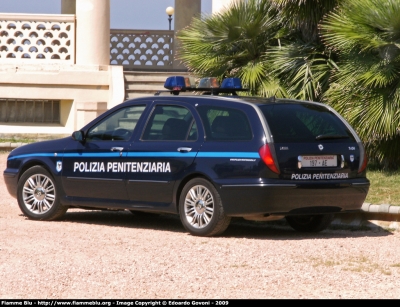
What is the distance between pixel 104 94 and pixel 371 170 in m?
9.72

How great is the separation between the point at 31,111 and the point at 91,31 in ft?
8.66

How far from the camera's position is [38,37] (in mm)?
23344

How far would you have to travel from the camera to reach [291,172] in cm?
972

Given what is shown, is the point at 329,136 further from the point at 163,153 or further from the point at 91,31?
the point at 91,31

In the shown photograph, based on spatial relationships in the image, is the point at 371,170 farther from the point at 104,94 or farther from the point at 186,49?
the point at 104,94

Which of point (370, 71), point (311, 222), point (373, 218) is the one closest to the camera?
point (311, 222)

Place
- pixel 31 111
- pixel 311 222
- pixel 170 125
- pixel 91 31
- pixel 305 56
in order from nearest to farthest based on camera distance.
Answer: pixel 170 125 < pixel 311 222 < pixel 305 56 < pixel 91 31 < pixel 31 111

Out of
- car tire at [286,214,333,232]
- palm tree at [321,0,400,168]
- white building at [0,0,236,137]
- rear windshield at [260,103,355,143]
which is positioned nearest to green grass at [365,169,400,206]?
palm tree at [321,0,400,168]

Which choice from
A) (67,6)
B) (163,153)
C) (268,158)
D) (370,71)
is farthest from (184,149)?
(67,6)

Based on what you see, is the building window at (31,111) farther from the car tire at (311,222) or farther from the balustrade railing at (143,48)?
the car tire at (311,222)

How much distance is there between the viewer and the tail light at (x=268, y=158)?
9.61 m

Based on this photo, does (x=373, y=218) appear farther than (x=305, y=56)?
No

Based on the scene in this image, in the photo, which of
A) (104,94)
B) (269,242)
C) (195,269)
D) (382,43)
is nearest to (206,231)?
(269,242)

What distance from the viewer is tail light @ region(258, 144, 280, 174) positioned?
31.5 ft
